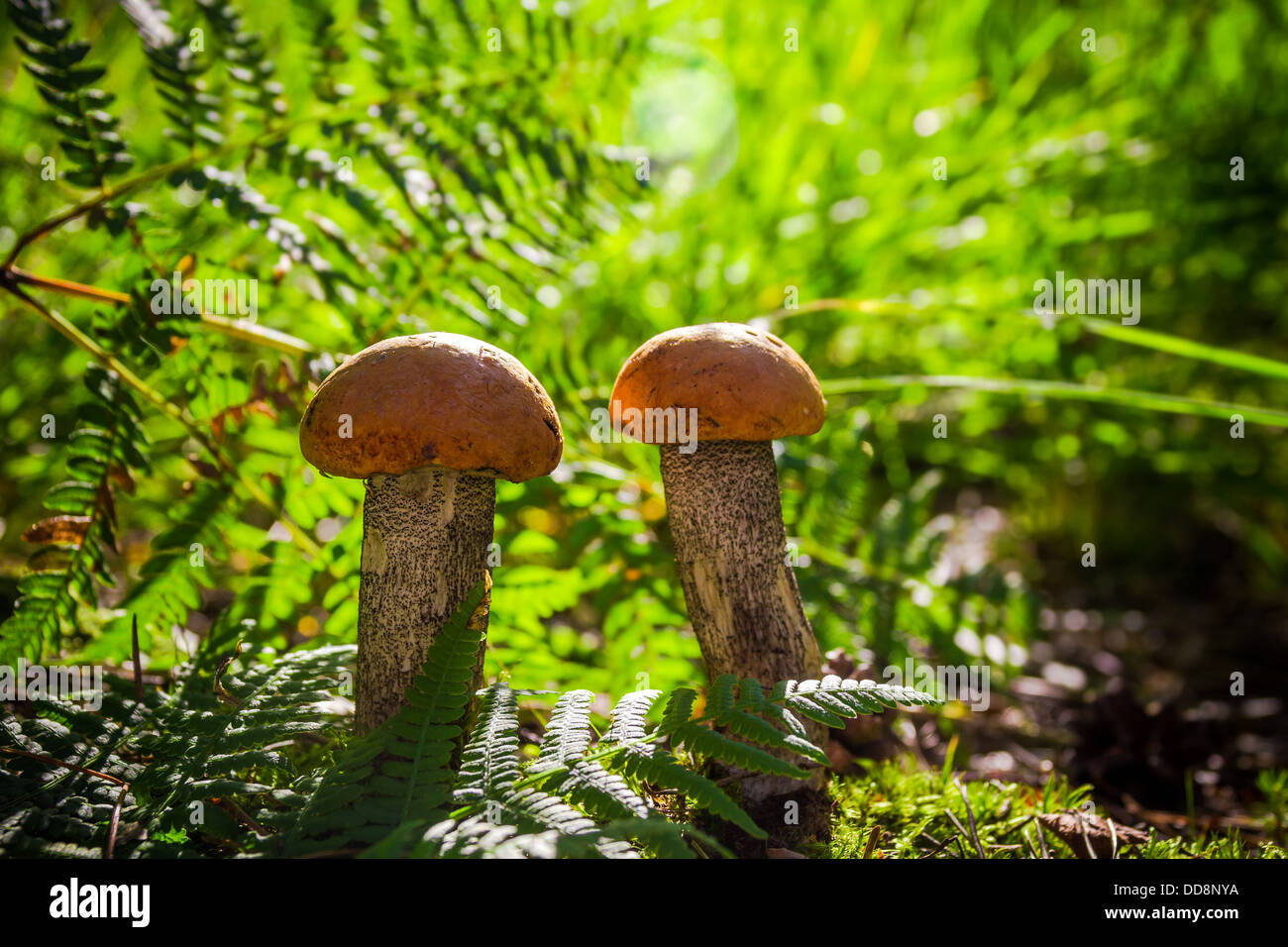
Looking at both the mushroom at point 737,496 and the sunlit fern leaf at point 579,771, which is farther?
the mushroom at point 737,496

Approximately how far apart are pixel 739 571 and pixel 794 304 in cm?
152

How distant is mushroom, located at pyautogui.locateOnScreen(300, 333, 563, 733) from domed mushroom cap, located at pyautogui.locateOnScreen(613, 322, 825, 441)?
0.71 ft

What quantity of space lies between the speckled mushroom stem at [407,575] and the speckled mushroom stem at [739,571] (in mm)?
449

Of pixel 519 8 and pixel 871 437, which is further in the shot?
pixel 871 437

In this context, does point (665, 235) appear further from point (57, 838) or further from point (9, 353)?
point (57, 838)

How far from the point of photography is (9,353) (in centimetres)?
298

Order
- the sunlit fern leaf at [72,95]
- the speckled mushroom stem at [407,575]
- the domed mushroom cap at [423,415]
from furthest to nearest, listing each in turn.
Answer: the sunlit fern leaf at [72,95] < the speckled mushroom stem at [407,575] < the domed mushroom cap at [423,415]

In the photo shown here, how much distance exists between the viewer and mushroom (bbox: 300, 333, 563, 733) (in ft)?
4.29

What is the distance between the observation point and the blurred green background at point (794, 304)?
2008 mm

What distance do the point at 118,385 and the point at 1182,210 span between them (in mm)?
4711

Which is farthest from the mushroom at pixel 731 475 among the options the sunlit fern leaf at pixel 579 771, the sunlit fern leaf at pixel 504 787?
the sunlit fern leaf at pixel 504 787

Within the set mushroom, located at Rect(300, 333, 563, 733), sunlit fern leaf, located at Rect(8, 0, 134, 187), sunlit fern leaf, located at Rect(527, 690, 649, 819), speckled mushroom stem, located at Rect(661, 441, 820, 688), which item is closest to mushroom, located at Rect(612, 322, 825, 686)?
speckled mushroom stem, located at Rect(661, 441, 820, 688)

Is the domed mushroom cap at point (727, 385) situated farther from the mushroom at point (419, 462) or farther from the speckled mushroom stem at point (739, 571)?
the mushroom at point (419, 462)
